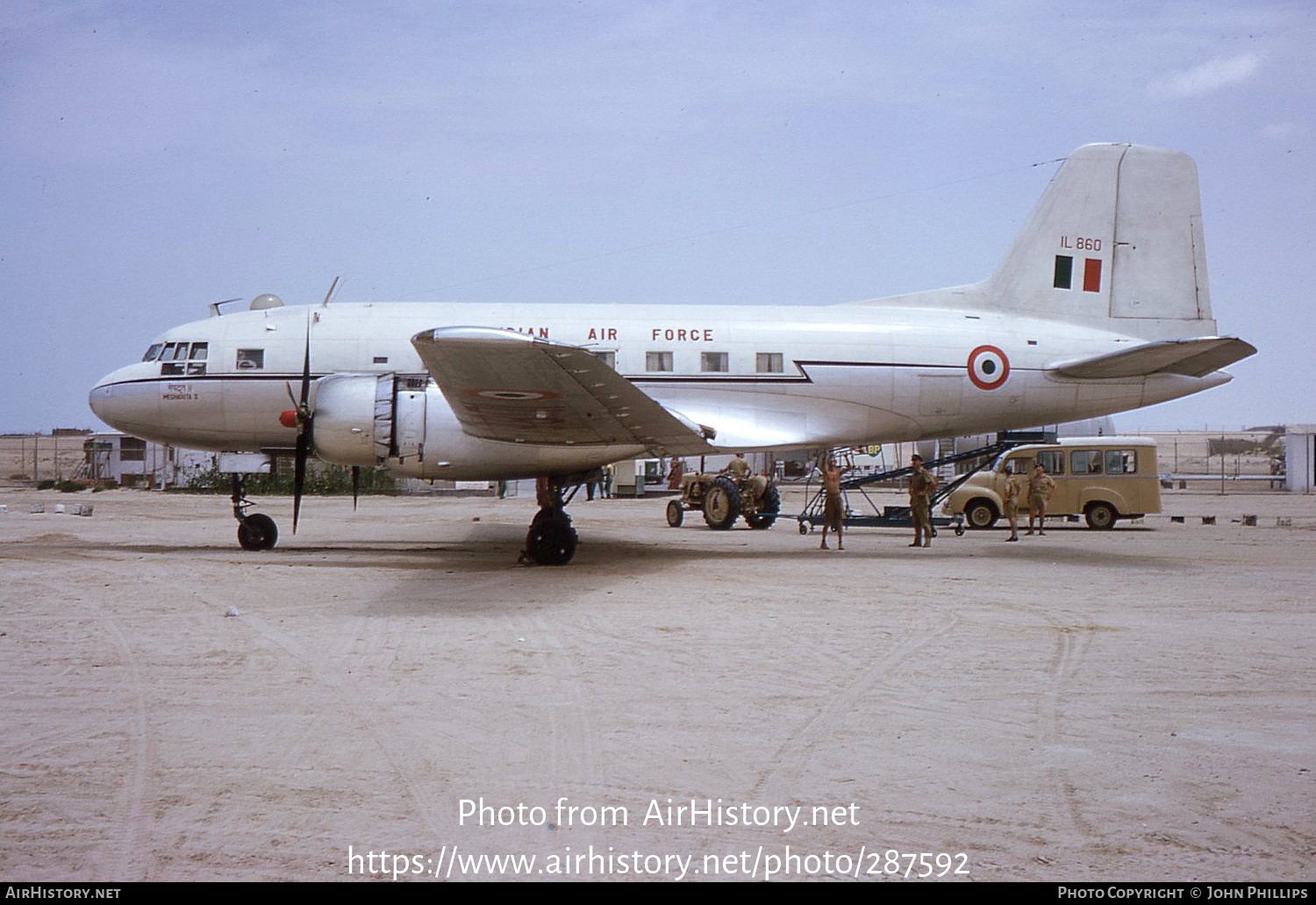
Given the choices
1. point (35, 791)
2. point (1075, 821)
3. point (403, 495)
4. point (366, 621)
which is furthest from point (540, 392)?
point (403, 495)

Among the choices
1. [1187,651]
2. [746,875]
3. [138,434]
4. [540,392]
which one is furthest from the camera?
[138,434]

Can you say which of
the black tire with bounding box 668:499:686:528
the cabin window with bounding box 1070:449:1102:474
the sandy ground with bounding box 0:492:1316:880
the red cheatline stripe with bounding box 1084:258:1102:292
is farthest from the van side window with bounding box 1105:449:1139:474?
the sandy ground with bounding box 0:492:1316:880

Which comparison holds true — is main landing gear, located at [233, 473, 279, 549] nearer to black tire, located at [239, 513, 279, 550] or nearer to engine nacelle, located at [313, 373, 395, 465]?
black tire, located at [239, 513, 279, 550]

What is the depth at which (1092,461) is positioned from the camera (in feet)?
88.2

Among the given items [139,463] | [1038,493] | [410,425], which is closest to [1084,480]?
[1038,493]

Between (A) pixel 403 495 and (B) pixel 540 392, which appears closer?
(B) pixel 540 392

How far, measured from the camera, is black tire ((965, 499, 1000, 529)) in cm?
2741

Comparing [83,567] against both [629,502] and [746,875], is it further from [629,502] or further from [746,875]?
[629,502]

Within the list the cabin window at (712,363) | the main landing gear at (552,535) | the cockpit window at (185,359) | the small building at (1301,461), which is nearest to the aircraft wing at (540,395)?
the main landing gear at (552,535)

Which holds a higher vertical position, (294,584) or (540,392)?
(540,392)

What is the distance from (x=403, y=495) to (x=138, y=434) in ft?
82.4

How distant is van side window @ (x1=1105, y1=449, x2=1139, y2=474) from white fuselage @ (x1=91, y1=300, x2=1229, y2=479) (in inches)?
370

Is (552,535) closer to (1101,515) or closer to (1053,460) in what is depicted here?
(1053,460)
